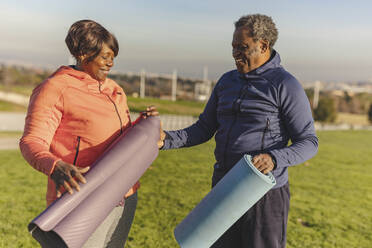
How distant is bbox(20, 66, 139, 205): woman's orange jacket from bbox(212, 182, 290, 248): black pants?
96 centimetres

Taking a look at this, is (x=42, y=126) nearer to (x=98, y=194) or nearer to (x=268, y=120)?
(x=98, y=194)

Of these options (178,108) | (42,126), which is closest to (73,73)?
(42,126)

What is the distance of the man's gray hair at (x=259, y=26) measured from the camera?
2146 mm

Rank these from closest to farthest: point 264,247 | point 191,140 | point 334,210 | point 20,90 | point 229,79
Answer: point 264,247, point 229,79, point 191,140, point 334,210, point 20,90

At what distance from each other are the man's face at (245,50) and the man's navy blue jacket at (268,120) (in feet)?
0.18

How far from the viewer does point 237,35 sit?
2.20 m

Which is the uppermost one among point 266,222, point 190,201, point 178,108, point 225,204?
point 225,204

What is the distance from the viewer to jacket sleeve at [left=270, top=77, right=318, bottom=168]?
6.81ft

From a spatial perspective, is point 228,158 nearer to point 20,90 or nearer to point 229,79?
point 229,79

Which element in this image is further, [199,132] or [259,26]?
[199,132]

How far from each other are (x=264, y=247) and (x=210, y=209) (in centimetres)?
47

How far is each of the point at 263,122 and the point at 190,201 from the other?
13.6 ft

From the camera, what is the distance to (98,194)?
5.69ft

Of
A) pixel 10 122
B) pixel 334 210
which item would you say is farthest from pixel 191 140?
pixel 10 122
